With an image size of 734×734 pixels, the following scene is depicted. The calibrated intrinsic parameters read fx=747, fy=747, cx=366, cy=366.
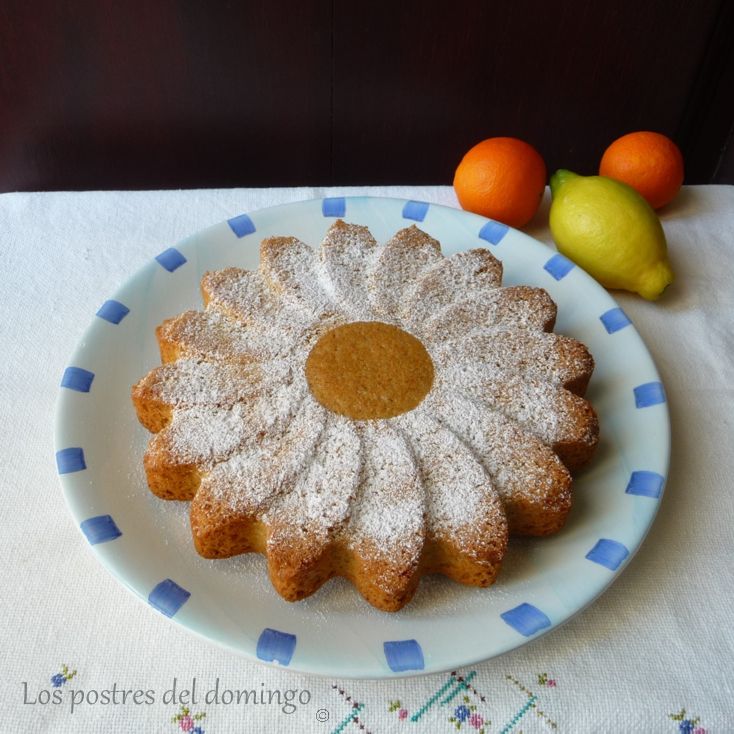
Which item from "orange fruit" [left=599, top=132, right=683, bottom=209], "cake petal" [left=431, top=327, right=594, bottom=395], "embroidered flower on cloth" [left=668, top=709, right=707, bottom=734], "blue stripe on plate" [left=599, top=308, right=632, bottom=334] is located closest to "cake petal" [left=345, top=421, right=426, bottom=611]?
"cake petal" [left=431, top=327, right=594, bottom=395]

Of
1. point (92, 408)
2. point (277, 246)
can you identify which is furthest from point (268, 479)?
point (277, 246)

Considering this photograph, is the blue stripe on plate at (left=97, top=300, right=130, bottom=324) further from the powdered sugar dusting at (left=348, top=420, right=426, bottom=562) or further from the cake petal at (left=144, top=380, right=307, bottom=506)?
the powdered sugar dusting at (left=348, top=420, right=426, bottom=562)

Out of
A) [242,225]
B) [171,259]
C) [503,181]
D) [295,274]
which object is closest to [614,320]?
[503,181]

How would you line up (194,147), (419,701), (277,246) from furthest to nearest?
(194,147) < (277,246) < (419,701)

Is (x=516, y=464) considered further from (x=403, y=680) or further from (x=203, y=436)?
(x=203, y=436)

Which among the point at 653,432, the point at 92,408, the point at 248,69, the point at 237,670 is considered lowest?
the point at 237,670

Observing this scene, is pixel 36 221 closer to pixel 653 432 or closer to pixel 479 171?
pixel 479 171
